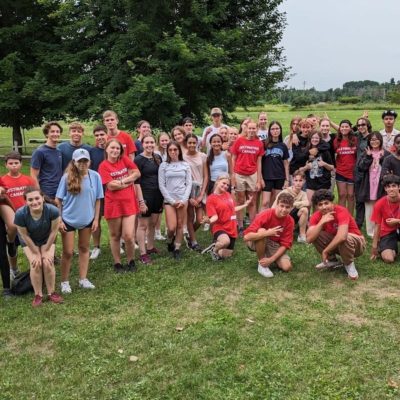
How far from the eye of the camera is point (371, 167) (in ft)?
25.5

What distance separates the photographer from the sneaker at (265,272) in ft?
20.5

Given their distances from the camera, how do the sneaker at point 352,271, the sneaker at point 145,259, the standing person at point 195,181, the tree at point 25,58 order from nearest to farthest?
the sneaker at point 352,271 < the sneaker at point 145,259 < the standing person at point 195,181 < the tree at point 25,58

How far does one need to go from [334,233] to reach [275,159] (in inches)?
89.4

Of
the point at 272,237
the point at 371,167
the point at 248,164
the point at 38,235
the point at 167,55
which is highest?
the point at 167,55

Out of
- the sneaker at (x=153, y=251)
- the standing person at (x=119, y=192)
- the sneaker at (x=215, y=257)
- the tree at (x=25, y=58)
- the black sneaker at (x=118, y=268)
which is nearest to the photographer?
the standing person at (x=119, y=192)

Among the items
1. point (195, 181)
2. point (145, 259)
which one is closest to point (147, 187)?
point (195, 181)

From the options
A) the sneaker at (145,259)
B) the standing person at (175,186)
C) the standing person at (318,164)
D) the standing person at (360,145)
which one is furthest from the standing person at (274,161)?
the sneaker at (145,259)

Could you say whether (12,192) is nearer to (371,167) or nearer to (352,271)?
(352,271)

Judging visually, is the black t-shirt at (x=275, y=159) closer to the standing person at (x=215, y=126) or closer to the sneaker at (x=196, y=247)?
the standing person at (x=215, y=126)

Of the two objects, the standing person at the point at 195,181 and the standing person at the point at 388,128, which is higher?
the standing person at the point at 388,128

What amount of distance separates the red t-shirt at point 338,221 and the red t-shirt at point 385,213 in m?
0.72

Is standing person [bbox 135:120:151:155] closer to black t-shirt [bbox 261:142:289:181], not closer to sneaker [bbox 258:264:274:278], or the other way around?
black t-shirt [bbox 261:142:289:181]

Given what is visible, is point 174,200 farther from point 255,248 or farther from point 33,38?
point 33,38

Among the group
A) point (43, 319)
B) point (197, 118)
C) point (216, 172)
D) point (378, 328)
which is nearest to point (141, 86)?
point (197, 118)
